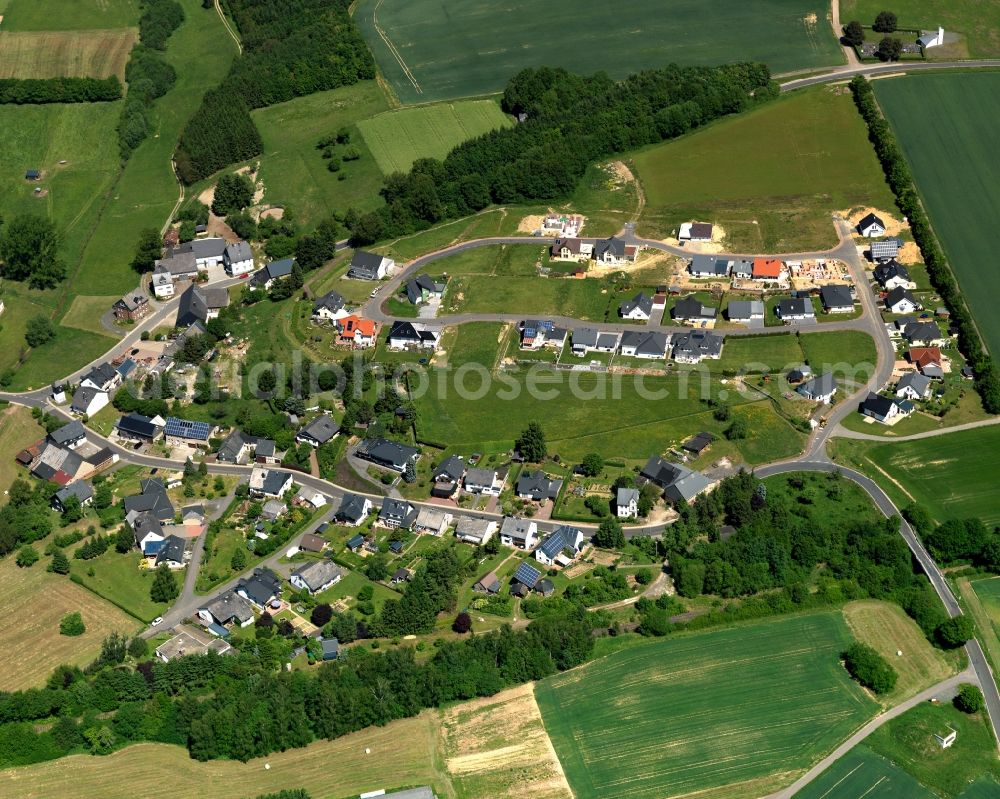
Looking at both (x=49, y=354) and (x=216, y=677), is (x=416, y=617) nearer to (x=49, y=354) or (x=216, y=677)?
(x=216, y=677)

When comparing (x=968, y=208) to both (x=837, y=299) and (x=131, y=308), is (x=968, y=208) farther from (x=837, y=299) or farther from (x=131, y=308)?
(x=131, y=308)

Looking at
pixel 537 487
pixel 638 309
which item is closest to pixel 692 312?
pixel 638 309

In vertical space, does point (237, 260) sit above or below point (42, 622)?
above

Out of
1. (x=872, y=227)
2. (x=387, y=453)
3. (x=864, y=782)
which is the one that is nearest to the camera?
(x=864, y=782)

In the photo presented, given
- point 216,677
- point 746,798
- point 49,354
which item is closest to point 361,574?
point 216,677

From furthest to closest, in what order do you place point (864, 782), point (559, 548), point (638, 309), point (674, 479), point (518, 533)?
point (638, 309)
point (674, 479)
point (518, 533)
point (559, 548)
point (864, 782)

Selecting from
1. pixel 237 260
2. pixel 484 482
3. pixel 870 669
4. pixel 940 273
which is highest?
pixel 237 260
